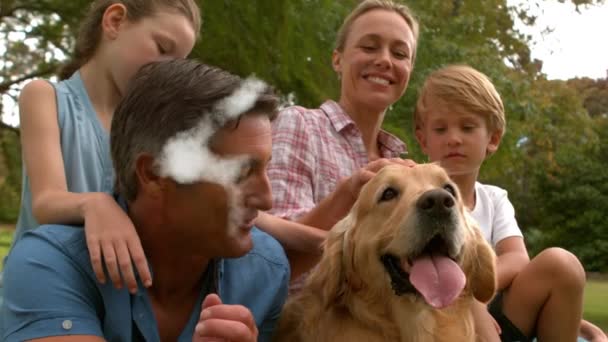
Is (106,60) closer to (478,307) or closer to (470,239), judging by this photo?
(470,239)

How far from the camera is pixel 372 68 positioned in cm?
371

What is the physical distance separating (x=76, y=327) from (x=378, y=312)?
1.22 meters

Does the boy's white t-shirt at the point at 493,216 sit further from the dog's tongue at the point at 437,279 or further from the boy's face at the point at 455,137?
the dog's tongue at the point at 437,279

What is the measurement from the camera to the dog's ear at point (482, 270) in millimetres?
2922

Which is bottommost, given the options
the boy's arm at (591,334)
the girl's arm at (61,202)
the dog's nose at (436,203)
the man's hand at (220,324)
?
the boy's arm at (591,334)

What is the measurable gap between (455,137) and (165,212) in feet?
6.44

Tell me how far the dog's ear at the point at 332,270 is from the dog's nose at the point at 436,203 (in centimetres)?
41

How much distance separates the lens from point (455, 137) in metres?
3.85

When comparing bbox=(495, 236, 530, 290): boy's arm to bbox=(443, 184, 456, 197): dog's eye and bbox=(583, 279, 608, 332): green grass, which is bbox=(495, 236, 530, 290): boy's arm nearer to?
bbox=(443, 184, 456, 197): dog's eye

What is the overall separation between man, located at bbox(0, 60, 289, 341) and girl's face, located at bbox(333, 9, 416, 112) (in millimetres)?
1265

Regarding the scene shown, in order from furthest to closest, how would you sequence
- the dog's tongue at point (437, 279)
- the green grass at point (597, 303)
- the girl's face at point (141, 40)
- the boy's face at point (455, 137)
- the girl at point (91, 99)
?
the green grass at point (597, 303)
the boy's face at point (455, 137)
the girl's face at point (141, 40)
the girl at point (91, 99)
the dog's tongue at point (437, 279)

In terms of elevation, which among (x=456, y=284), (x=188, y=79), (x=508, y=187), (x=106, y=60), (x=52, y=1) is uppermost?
(x=188, y=79)

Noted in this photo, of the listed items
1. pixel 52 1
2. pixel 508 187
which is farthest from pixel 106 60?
pixel 508 187

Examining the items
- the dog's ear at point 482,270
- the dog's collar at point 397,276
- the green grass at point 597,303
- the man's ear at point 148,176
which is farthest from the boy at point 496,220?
the green grass at point 597,303
